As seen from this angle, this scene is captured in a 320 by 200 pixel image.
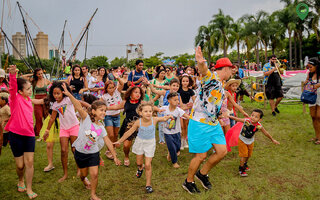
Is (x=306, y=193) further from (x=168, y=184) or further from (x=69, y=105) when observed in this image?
(x=69, y=105)

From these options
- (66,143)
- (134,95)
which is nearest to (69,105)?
(66,143)

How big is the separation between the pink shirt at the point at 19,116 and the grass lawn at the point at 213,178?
44.6 inches

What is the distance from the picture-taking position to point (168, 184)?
4.46 metres

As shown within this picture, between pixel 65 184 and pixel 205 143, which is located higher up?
pixel 205 143

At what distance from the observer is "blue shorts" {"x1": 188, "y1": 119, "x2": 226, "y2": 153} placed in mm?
3924

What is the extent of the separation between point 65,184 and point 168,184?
73.5 inches

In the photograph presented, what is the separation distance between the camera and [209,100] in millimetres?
3879

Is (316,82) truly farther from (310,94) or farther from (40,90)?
(40,90)

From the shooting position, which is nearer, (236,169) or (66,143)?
(66,143)

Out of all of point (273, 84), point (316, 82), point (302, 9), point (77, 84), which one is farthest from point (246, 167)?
point (302, 9)

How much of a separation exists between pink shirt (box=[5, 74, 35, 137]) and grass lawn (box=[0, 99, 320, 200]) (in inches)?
44.6

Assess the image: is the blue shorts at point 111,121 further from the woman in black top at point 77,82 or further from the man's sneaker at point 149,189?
the man's sneaker at point 149,189

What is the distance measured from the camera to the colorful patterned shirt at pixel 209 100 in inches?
151

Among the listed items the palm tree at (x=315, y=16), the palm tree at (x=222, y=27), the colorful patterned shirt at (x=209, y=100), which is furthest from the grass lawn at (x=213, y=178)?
the palm tree at (x=315, y=16)
